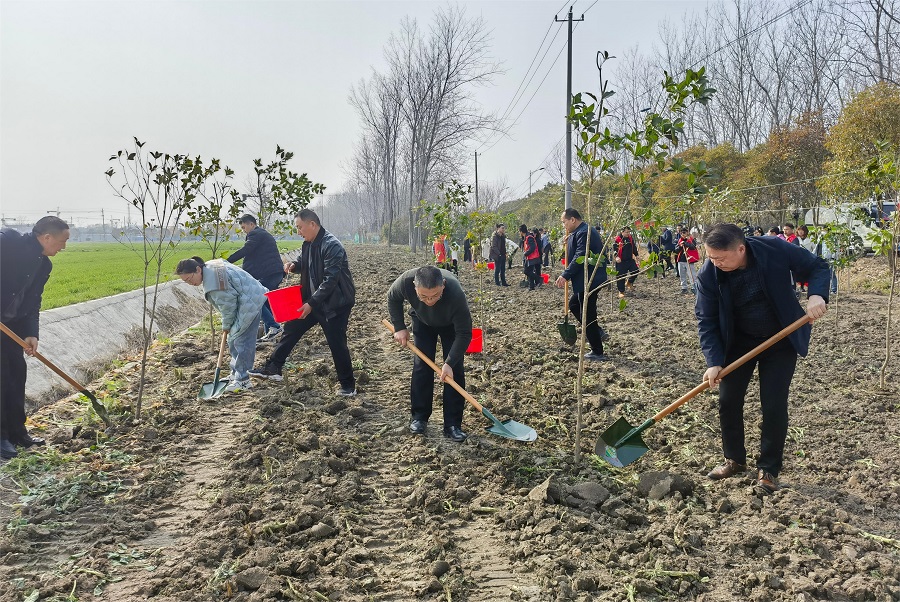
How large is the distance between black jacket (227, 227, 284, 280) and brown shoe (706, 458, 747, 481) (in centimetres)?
602

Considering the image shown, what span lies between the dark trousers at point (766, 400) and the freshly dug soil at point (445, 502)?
23 centimetres

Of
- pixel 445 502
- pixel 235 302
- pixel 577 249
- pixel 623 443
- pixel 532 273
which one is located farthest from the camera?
pixel 532 273

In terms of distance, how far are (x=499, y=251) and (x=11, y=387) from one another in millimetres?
12237

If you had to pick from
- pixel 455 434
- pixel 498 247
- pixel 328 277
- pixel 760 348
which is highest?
pixel 498 247

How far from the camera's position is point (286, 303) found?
6051 mm

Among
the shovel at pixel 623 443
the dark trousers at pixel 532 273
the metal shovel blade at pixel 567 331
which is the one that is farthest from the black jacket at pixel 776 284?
the dark trousers at pixel 532 273

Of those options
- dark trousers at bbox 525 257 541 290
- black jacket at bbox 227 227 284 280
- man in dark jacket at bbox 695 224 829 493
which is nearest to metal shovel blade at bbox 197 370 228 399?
black jacket at bbox 227 227 284 280

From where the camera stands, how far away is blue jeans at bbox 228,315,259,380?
573 centimetres

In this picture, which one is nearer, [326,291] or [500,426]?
[500,426]

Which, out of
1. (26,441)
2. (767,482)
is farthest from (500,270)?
(767,482)

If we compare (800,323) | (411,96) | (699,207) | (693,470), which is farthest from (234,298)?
(411,96)

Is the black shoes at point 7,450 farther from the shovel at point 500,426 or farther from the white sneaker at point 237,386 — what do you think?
the shovel at point 500,426

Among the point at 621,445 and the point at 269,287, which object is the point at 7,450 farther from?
the point at 621,445

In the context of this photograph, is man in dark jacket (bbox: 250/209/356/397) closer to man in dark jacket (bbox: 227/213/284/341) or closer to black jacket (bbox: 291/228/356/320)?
black jacket (bbox: 291/228/356/320)
